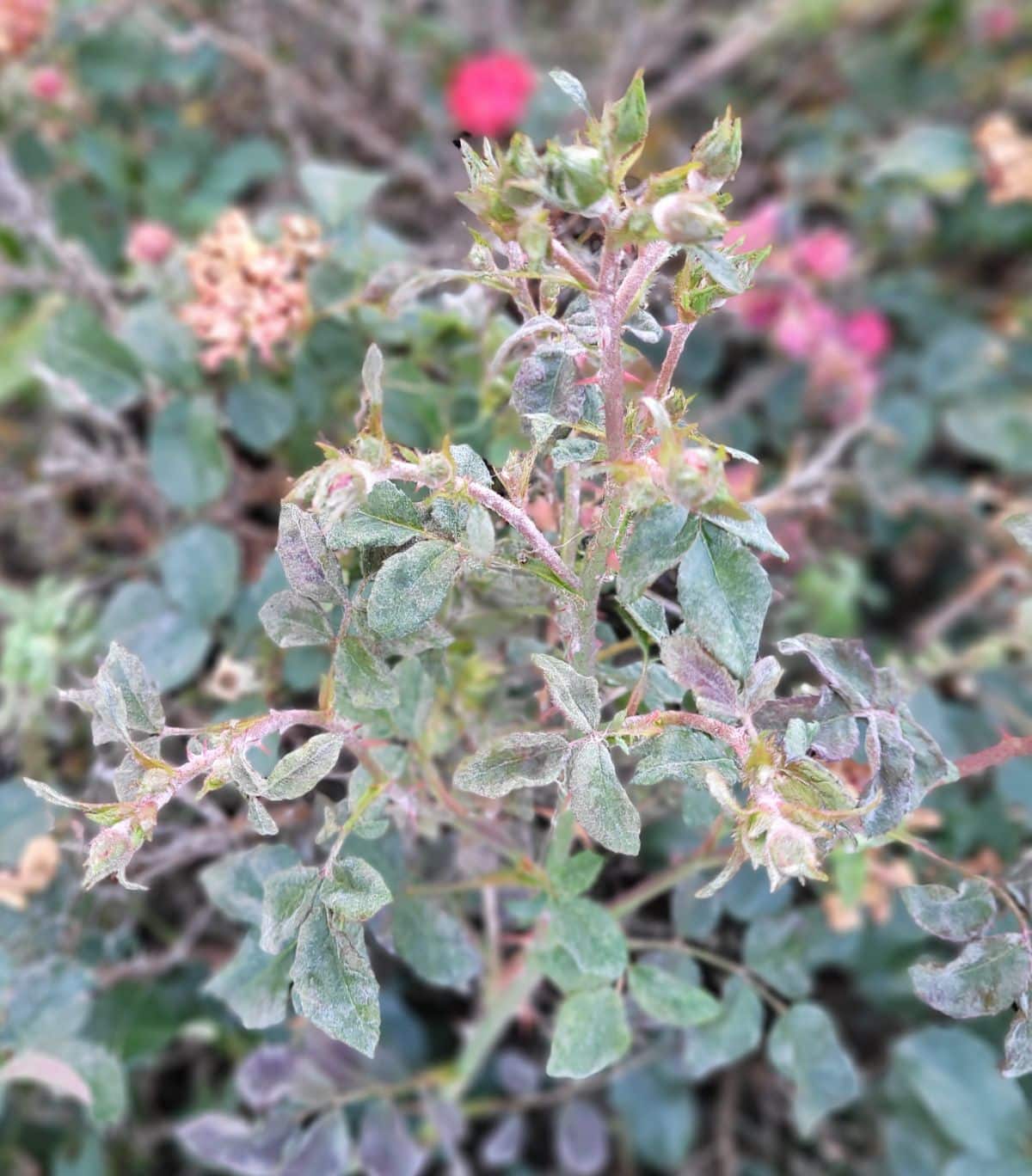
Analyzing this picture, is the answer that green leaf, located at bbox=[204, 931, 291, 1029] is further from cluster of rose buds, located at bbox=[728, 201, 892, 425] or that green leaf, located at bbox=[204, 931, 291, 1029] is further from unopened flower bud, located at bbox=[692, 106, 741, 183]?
cluster of rose buds, located at bbox=[728, 201, 892, 425]

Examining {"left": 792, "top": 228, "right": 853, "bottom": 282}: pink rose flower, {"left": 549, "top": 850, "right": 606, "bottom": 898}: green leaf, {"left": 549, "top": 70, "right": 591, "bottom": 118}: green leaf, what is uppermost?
{"left": 549, "top": 70, "right": 591, "bottom": 118}: green leaf

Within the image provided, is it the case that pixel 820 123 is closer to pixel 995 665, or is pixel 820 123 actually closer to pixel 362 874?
pixel 995 665

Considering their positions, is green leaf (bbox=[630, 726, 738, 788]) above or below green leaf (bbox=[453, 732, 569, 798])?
above

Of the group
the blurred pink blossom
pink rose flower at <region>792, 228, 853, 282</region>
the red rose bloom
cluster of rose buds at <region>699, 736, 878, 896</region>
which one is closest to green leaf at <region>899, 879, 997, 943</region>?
cluster of rose buds at <region>699, 736, 878, 896</region>

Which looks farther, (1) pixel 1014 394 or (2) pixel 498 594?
(1) pixel 1014 394

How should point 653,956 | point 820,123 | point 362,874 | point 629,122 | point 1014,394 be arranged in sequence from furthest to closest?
point 820,123 → point 1014,394 → point 653,956 → point 362,874 → point 629,122

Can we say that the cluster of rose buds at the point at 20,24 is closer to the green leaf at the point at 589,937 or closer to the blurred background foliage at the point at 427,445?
the blurred background foliage at the point at 427,445

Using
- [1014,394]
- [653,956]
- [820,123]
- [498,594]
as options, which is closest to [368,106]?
[820,123]
